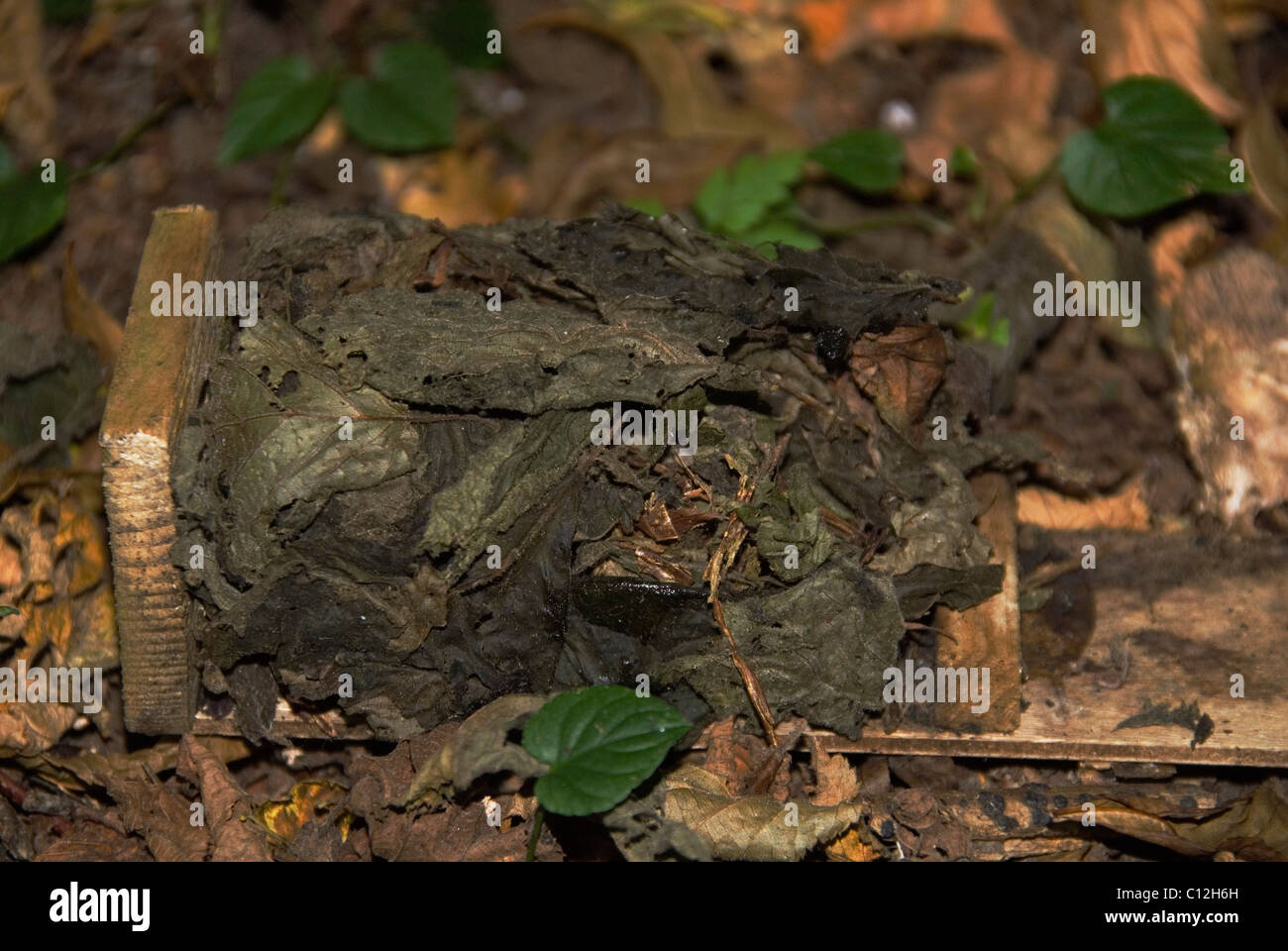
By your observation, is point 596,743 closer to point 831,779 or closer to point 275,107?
point 831,779

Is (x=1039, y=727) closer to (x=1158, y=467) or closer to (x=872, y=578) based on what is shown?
(x=872, y=578)

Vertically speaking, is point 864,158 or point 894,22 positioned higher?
point 894,22

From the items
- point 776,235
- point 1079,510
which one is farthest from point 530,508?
point 776,235

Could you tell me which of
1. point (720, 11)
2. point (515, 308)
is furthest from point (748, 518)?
point (720, 11)

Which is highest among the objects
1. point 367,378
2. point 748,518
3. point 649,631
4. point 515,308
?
point 515,308

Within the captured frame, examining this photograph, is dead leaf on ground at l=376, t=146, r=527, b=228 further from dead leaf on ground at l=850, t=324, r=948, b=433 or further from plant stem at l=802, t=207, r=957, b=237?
dead leaf on ground at l=850, t=324, r=948, b=433

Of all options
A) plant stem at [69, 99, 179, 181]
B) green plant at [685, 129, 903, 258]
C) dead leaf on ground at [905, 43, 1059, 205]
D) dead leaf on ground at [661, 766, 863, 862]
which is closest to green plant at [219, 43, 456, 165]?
plant stem at [69, 99, 179, 181]
